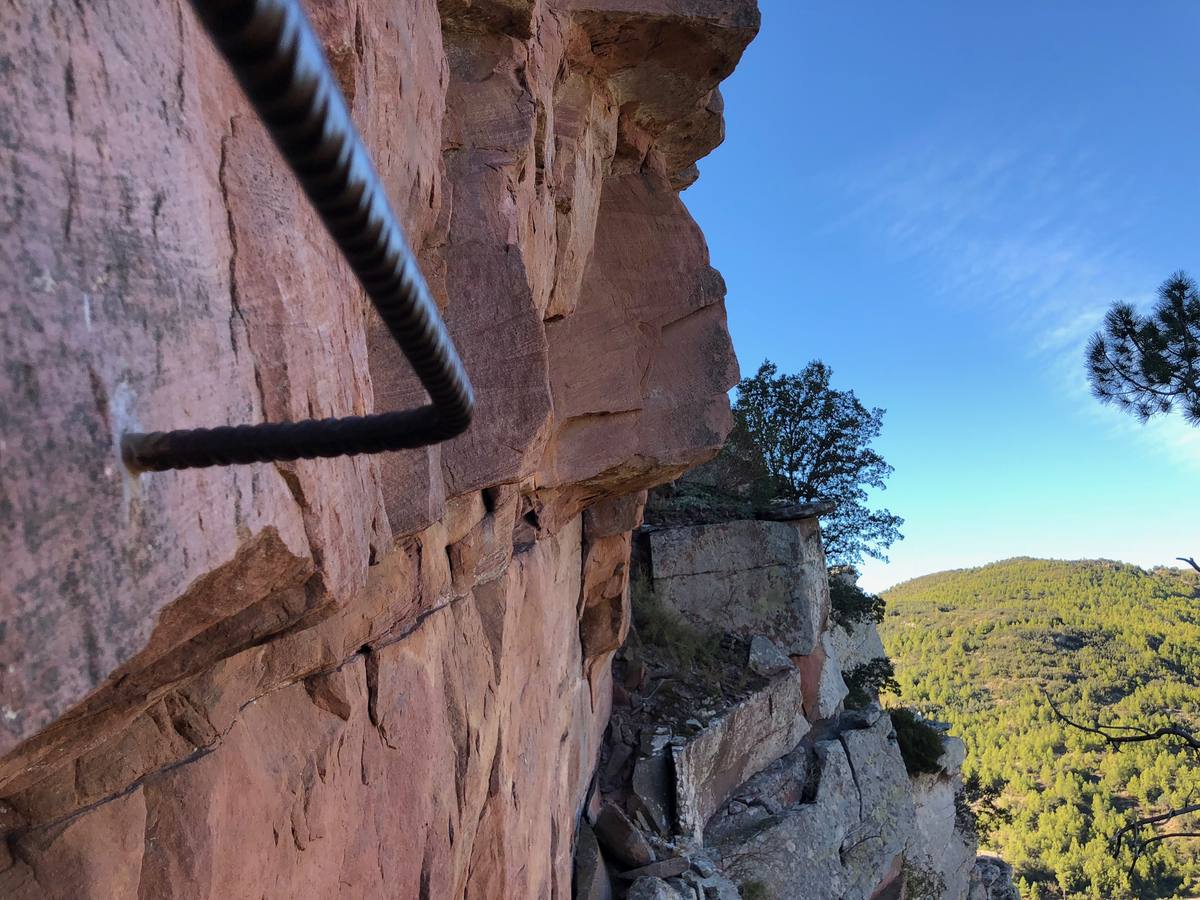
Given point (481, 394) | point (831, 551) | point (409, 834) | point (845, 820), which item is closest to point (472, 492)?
point (481, 394)

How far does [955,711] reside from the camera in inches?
2084

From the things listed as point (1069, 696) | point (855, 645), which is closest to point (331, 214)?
point (855, 645)

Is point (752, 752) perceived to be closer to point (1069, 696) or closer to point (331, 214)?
point (331, 214)

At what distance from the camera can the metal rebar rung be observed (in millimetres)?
640

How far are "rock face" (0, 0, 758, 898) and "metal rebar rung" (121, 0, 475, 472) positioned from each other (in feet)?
1.11

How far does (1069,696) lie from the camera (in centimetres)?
4562

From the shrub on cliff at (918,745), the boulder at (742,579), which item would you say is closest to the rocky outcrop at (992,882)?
the shrub on cliff at (918,745)

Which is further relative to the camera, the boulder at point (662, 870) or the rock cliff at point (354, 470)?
the boulder at point (662, 870)

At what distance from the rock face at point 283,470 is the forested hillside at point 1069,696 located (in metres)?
28.5

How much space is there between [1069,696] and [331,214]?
5434cm

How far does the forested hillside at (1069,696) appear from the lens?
3650cm

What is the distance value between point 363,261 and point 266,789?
286 centimetres

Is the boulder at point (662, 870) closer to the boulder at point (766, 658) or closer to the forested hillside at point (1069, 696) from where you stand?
the boulder at point (766, 658)

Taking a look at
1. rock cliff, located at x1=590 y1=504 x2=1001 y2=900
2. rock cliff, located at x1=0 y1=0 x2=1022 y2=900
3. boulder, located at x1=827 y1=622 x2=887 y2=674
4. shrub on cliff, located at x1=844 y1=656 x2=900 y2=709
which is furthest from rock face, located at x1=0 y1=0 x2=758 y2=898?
boulder, located at x1=827 y1=622 x2=887 y2=674
